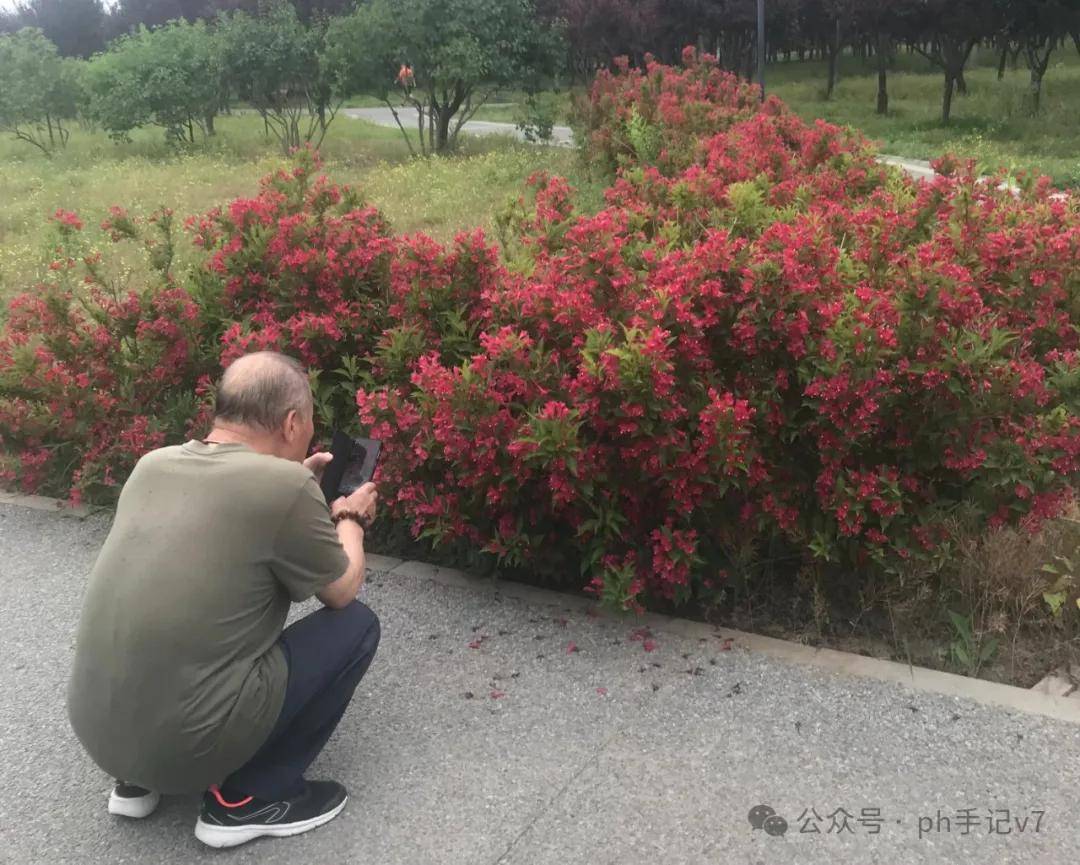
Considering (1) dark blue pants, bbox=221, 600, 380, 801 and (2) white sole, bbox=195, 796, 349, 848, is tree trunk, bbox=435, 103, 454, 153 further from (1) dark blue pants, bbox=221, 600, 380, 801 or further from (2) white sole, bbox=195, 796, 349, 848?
(2) white sole, bbox=195, 796, 349, 848

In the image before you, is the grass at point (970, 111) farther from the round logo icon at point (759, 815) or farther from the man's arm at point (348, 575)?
the man's arm at point (348, 575)

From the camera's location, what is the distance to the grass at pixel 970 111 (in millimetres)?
19938

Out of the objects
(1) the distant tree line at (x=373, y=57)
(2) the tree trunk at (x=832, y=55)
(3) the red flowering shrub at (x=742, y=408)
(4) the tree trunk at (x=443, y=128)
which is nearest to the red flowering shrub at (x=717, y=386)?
(3) the red flowering shrub at (x=742, y=408)

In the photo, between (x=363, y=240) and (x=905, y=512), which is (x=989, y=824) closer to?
(x=905, y=512)

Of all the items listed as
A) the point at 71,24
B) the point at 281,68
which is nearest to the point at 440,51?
the point at 281,68

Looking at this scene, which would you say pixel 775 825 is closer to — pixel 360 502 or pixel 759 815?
pixel 759 815

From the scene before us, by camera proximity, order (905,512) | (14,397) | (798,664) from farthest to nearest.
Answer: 1. (14,397)
2. (905,512)
3. (798,664)

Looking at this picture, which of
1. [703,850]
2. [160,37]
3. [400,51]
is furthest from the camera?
[160,37]

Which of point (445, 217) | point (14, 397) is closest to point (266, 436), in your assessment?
point (14, 397)

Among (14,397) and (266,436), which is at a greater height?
(266,436)

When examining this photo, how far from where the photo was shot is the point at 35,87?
90.7 ft

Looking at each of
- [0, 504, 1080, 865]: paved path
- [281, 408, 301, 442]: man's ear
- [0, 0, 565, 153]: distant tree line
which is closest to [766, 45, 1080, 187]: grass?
[0, 0, 565, 153]: distant tree line

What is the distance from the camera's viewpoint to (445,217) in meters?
13.0

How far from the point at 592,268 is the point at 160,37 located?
26273 millimetres
